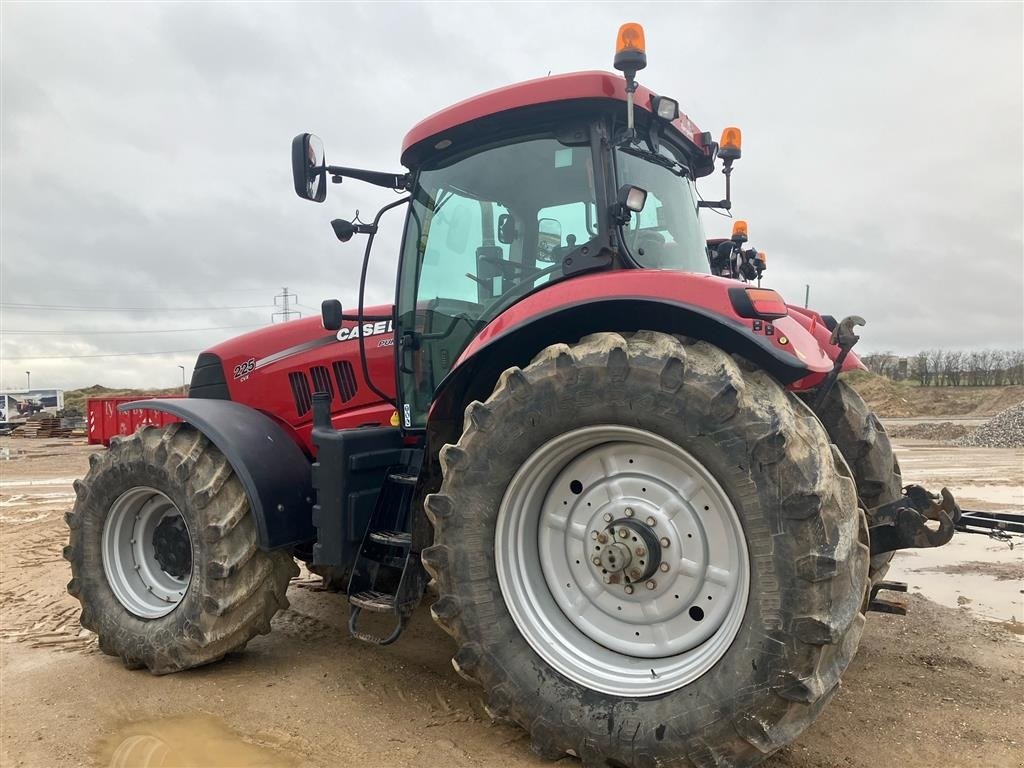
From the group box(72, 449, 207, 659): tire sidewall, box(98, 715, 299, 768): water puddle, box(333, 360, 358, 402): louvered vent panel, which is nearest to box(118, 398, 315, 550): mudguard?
box(72, 449, 207, 659): tire sidewall

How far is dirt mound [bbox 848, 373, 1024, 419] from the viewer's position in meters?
32.0

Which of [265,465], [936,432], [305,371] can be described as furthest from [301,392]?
[936,432]

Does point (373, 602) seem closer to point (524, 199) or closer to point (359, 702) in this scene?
point (359, 702)

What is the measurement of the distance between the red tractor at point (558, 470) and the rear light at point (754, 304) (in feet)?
0.03

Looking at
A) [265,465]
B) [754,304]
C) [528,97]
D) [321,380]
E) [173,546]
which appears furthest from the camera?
[321,380]

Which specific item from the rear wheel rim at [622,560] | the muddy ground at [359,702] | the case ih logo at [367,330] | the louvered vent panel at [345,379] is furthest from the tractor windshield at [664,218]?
the muddy ground at [359,702]

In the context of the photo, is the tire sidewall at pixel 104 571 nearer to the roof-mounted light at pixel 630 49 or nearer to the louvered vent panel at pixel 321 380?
the louvered vent panel at pixel 321 380

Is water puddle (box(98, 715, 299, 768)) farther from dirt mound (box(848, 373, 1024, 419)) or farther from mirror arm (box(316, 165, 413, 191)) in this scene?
dirt mound (box(848, 373, 1024, 419))

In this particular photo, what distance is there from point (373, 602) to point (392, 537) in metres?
0.29

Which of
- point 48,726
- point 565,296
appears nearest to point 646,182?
point 565,296

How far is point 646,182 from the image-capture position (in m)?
3.38

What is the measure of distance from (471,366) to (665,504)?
0.96m

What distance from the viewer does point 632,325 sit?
286cm

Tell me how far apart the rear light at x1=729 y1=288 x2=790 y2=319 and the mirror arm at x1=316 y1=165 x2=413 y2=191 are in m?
1.94
